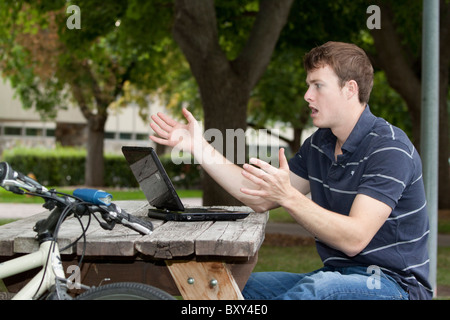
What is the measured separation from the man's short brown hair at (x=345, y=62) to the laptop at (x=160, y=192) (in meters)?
0.75

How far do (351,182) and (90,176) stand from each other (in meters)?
23.4

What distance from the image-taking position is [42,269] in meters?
2.21

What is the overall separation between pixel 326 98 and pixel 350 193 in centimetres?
42

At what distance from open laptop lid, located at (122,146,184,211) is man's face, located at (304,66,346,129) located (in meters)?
0.69

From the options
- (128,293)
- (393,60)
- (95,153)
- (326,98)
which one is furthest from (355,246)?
(95,153)

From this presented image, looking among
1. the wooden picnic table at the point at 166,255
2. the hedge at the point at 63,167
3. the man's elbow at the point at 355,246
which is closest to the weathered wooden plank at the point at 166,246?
the wooden picnic table at the point at 166,255

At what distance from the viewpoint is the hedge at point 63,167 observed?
27.2 m

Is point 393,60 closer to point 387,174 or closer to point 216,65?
point 216,65

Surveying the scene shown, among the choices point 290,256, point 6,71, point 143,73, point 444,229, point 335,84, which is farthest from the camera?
point 6,71

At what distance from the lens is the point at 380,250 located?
2666mm

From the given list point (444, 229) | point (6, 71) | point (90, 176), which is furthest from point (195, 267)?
point (90, 176)

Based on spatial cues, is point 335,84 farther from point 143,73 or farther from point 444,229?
point 143,73

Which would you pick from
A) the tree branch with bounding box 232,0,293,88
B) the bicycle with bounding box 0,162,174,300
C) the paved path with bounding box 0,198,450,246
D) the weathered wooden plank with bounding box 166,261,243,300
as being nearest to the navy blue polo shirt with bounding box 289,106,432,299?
the weathered wooden plank with bounding box 166,261,243,300

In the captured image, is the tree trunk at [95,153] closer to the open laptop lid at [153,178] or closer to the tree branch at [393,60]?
the tree branch at [393,60]
